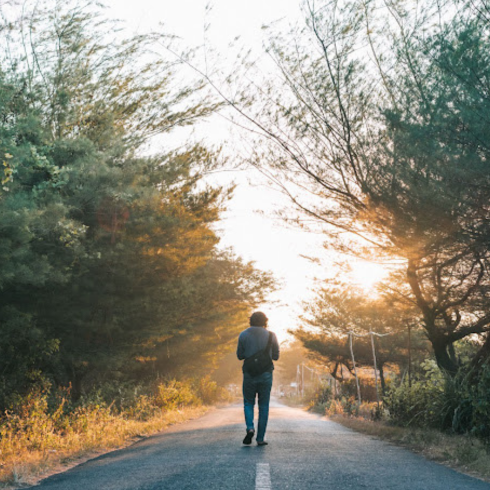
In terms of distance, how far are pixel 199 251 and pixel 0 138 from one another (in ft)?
30.2

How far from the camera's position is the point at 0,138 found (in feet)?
23.1

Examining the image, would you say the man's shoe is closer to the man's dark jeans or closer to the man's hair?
the man's dark jeans

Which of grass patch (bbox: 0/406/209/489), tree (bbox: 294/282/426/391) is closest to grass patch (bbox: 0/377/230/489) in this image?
grass patch (bbox: 0/406/209/489)

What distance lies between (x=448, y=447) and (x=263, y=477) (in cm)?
406

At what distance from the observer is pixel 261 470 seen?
6.06 meters

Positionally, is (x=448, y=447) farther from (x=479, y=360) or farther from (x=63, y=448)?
(x=63, y=448)

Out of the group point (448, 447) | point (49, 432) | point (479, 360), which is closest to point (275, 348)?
point (448, 447)

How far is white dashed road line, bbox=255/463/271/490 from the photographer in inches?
202

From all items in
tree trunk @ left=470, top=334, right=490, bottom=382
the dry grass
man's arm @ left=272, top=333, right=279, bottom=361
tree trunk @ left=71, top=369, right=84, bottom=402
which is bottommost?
the dry grass

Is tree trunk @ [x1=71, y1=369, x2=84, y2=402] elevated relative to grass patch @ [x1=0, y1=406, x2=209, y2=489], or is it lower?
elevated

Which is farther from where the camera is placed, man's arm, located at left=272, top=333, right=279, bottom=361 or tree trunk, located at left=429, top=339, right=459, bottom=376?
tree trunk, located at left=429, top=339, right=459, bottom=376

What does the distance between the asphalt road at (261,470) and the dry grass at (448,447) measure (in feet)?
0.96

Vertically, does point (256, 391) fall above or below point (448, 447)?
above

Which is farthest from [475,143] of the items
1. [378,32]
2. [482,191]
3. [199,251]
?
[199,251]
